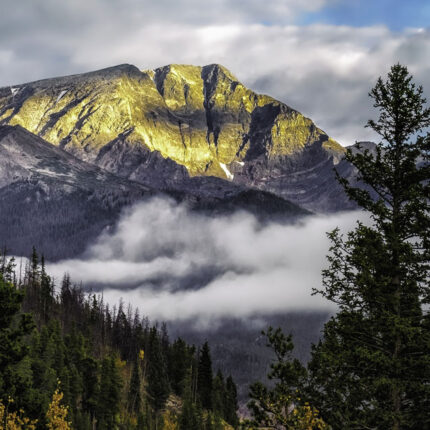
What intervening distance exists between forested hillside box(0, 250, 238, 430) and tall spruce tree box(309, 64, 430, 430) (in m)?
13.7

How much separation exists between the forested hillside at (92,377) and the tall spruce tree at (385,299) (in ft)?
45.0

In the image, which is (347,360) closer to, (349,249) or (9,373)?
(349,249)

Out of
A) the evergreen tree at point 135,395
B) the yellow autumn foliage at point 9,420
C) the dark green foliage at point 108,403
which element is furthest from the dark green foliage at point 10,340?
the evergreen tree at point 135,395

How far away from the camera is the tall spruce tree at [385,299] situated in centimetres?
2036

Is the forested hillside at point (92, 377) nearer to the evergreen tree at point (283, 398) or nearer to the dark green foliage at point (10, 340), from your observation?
the dark green foliage at point (10, 340)

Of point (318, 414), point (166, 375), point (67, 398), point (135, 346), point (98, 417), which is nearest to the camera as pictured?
point (318, 414)

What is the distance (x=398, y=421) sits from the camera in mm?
19922

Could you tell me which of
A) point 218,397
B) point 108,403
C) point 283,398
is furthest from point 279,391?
point 218,397

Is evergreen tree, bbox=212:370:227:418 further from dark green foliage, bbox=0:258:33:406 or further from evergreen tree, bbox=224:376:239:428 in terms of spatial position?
dark green foliage, bbox=0:258:33:406

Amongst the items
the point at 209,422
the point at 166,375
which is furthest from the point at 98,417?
the point at 166,375

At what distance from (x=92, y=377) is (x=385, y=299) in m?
101

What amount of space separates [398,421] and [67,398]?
81.6 m

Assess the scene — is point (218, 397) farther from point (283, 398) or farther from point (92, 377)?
point (283, 398)

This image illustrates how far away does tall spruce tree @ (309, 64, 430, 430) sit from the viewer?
20.4 metres
